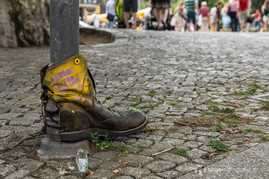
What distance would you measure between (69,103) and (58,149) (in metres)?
0.32

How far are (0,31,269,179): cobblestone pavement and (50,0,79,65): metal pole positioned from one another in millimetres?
697

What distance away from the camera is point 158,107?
3.89 metres

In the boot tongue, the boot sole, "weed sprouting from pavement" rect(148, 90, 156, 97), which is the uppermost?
the boot tongue

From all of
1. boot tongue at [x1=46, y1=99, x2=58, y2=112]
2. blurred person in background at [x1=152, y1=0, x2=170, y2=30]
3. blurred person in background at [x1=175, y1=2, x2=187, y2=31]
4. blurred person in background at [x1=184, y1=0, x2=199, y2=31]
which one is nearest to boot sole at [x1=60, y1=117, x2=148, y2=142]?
boot tongue at [x1=46, y1=99, x2=58, y2=112]

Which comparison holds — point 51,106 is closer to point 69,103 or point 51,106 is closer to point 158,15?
point 69,103

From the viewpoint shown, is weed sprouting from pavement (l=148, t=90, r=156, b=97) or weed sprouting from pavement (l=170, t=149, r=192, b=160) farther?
weed sprouting from pavement (l=148, t=90, r=156, b=97)

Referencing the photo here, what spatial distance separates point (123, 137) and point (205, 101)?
147 cm

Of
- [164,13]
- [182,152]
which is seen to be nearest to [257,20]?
[164,13]

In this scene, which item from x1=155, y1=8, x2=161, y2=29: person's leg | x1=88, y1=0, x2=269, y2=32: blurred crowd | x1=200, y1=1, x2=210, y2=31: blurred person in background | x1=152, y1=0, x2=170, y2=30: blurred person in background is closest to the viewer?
x1=152, y1=0, x2=170, y2=30: blurred person in background

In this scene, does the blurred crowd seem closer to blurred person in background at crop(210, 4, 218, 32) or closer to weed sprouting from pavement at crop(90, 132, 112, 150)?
blurred person in background at crop(210, 4, 218, 32)

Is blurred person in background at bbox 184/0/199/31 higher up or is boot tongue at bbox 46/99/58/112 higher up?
blurred person in background at bbox 184/0/199/31

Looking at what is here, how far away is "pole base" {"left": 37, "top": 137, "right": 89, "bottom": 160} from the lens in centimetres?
253

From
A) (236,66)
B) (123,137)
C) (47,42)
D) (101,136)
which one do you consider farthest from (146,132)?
(47,42)

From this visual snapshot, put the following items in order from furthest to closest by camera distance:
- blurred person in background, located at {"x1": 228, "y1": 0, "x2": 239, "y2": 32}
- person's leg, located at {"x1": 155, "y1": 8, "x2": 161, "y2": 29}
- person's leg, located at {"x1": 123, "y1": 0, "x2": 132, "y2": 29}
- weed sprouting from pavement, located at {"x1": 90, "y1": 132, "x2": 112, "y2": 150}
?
1. blurred person in background, located at {"x1": 228, "y1": 0, "x2": 239, "y2": 32}
2. person's leg, located at {"x1": 155, "y1": 8, "x2": 161, "y2": 29}
3. person's leg, located at {"x1": 123, "y1": 0, "x2": 132, "y2": 29}
4. weed sprouting from pavement, located at {"x1": 90, "y1": 132, "x2": 112, "y2": 150}
